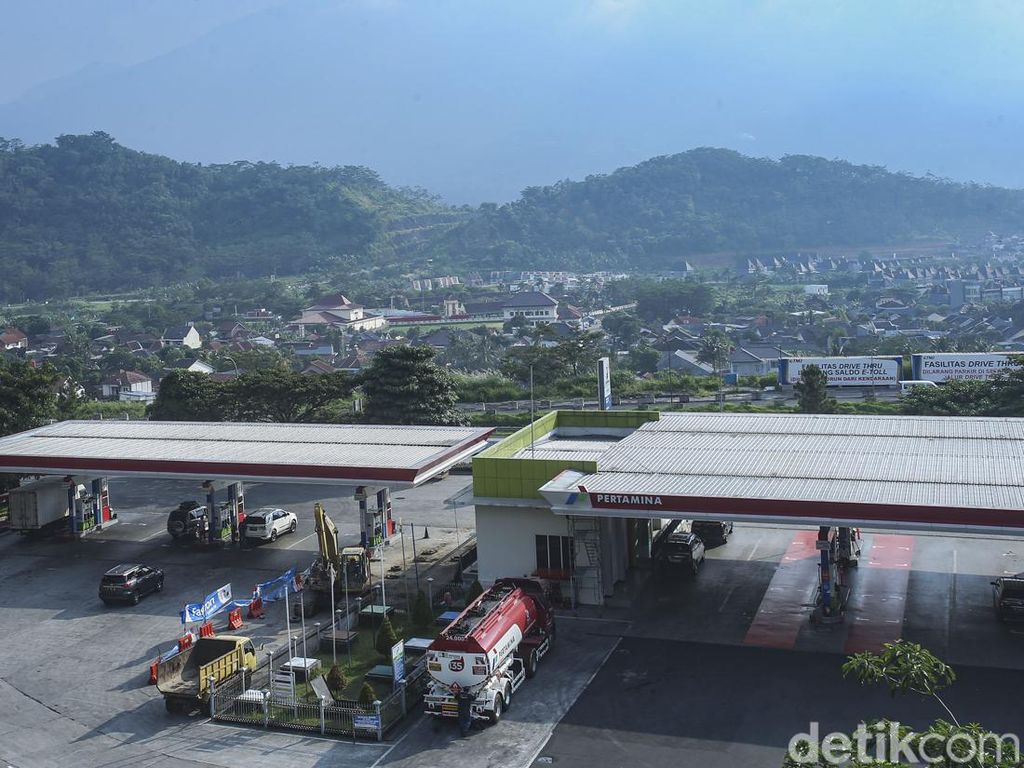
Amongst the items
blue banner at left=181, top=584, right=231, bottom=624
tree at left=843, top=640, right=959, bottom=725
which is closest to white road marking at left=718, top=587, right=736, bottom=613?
blue banner at left=181, top=584, right=231, bottom=624

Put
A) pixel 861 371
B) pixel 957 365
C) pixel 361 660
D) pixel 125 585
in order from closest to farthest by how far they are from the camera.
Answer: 1. pixel 361 660
2. pixel 125 585
3. pixel 861 371
4. pixel 957 365

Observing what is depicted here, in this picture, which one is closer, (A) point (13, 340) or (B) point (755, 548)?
(B) point (755, 548)

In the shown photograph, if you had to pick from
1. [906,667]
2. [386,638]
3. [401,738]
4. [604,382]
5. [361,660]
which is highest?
[604,382]

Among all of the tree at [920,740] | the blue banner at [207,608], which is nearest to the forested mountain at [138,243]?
the blue banner at [207,608]

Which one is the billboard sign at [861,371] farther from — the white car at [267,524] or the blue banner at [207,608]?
the blue banner at [207,608]

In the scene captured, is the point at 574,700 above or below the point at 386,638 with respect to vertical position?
below

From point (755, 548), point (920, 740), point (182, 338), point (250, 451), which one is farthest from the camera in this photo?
point (182, 338)

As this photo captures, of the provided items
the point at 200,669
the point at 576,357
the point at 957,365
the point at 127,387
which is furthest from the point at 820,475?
the point at 127,387

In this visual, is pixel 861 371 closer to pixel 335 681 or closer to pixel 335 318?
pixel 335 681
